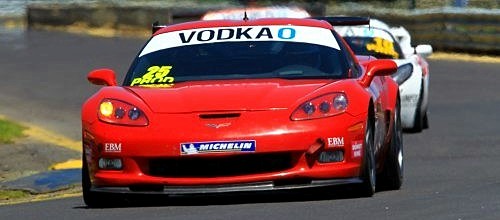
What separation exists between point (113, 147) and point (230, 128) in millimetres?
735

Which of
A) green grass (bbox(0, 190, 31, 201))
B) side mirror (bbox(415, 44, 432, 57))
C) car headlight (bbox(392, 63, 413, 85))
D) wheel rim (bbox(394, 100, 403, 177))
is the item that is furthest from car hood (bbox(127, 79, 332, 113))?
side mirror (bbox(415, 44, 432, 57))

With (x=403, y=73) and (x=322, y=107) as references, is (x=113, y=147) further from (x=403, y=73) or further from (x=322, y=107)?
(x=403, y=73)

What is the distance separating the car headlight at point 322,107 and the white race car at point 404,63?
22.0ft

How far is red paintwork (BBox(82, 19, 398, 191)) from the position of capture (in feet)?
28.4

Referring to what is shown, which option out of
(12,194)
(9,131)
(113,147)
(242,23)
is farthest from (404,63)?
(113,147)

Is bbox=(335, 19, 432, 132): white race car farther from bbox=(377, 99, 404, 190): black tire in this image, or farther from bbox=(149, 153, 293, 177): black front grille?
bbox=(149, 153, 293, 177): black front grille

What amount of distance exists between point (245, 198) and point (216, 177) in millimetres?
789

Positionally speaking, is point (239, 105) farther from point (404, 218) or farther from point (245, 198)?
point (404, 218)

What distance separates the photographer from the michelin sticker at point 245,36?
400 inches

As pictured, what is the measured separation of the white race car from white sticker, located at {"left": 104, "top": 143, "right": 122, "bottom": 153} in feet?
23.3

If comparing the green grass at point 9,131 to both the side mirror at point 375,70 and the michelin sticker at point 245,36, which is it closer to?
the michelin sticker at point 245,36

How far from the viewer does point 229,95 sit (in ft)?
29.7

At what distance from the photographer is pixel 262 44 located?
33.1ft

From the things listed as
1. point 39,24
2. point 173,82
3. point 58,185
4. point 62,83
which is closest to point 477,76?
point 62,83
